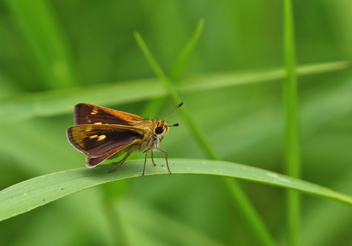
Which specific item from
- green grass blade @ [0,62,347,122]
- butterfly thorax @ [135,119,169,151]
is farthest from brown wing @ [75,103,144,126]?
green grass blade @ [0,62,347,122]

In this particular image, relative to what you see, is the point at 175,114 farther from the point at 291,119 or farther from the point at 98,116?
the point at 291,119

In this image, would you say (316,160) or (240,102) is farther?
(240,102)

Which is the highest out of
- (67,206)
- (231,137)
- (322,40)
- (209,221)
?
(322,40)

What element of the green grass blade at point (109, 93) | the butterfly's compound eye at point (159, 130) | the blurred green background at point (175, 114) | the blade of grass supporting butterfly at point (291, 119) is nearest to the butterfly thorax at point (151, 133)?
the butterfly's compound eye at point (159, 130)

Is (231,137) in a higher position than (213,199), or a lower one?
higher

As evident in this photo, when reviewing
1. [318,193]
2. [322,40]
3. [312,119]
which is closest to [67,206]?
[318,193]

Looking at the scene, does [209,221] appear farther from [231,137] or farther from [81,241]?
[81,241]
